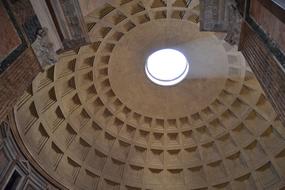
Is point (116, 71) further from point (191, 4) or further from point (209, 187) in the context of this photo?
point (209, 187)

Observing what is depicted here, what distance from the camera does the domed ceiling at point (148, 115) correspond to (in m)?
15.6

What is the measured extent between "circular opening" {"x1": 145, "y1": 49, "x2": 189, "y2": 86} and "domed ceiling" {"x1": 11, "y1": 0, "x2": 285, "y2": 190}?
38cm

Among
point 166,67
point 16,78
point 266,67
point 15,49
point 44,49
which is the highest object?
point 166,67

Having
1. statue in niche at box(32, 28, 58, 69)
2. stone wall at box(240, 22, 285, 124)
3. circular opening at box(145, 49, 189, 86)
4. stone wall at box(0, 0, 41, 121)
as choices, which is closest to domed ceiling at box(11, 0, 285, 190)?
circular opening at box(145, 49, 189, 86)

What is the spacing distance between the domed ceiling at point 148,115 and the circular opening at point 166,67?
1.25 ft

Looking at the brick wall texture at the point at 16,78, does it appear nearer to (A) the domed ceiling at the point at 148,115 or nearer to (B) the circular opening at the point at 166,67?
(A) the domed ceiling at the point at 148,115

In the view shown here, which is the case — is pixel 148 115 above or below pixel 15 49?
above

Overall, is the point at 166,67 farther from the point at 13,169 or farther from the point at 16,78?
the point at 16,78

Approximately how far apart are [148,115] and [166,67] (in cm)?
311

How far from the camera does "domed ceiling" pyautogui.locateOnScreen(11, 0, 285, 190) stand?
15648mm

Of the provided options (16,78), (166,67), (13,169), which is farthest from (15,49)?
(166,67)

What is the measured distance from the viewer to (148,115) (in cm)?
1945

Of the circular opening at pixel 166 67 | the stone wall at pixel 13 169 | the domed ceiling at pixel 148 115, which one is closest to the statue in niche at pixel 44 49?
the stone wall at pixel 13 169

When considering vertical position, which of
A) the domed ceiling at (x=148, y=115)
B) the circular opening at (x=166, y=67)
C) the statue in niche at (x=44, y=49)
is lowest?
the statue in niche at (x=44, y=49)
